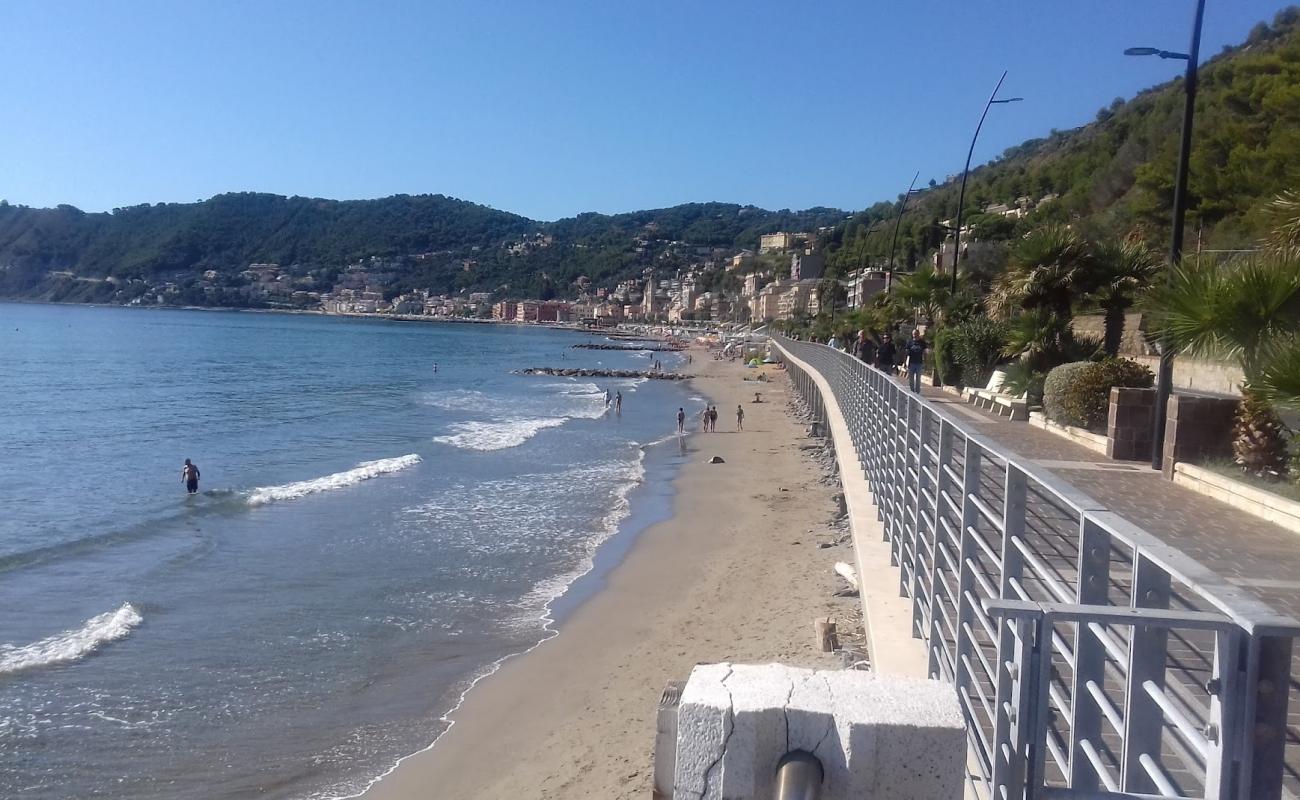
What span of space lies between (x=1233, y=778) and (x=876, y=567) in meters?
5.64

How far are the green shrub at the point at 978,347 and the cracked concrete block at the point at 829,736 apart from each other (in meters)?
20.9

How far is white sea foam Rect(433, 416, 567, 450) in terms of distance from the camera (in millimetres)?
30766

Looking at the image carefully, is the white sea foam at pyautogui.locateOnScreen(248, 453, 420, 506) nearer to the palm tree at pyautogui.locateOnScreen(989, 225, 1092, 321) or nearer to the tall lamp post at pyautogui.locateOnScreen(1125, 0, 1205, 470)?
the palm tree at pyautogui.locateOnScreen(989, 225, 1092, 321)

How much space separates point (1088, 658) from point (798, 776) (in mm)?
702

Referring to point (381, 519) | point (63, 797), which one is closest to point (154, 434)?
point (381, 519)

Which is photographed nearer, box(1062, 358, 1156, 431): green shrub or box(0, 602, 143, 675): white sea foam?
box(0, 602, 143, 675): white sea foam

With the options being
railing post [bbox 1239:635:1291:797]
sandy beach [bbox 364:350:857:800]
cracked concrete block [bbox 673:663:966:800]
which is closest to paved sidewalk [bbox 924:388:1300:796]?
cracked concrete block [bbox 673:663:966:800]

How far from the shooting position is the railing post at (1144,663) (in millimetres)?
1995

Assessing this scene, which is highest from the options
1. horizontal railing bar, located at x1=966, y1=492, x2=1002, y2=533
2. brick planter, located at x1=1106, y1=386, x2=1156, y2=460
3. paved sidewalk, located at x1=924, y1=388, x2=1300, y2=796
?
horizontal railing bar, located at x1=966, y1=492, x2=1002, y2=533

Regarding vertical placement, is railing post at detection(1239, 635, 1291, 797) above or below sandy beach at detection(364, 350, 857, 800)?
above

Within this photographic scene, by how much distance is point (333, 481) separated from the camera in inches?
924

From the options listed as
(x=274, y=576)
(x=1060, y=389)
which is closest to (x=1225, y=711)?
(x=1060, y=389)

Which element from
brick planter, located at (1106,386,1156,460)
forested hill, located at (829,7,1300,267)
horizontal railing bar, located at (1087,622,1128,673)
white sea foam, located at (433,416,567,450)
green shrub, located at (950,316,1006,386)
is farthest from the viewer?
white sea foam, located at (433,416,567,450)

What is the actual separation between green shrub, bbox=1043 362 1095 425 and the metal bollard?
13.3 meters
